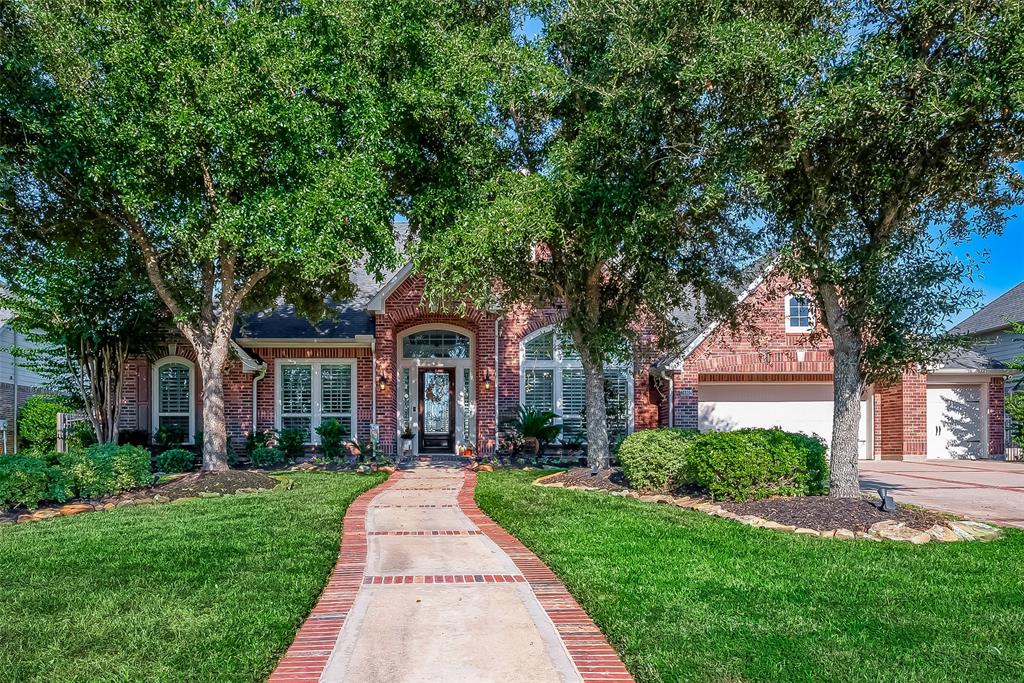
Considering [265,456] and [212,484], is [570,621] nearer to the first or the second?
[212,484]

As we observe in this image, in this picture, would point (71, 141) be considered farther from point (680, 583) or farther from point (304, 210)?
point (680, 583)

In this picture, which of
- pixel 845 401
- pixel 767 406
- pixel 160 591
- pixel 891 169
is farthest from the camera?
pixel 767 406

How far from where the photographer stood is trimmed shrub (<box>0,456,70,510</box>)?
32.1 feet

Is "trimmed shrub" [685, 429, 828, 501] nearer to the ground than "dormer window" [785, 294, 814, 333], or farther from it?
nearer to the ground

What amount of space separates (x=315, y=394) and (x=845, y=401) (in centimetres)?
1215

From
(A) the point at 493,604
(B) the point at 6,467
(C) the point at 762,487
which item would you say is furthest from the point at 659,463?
(B) the point at 6,467

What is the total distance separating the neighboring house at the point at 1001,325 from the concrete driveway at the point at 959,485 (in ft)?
17.0

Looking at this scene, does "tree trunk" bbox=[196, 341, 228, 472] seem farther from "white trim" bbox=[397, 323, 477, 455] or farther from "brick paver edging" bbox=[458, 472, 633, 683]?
"brick paver edging" bbox=[458, 472, 633, 683]

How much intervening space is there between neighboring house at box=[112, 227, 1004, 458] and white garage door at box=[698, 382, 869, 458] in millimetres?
115

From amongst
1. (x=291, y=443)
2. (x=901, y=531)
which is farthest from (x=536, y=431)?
(x=901, y=531)

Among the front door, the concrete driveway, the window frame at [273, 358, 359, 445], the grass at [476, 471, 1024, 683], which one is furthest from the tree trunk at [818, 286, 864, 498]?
the window frame at [273, 358, 359, 445]

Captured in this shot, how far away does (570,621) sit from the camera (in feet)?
16.5

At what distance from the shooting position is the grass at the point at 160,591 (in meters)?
4.30

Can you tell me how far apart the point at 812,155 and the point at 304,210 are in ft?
21.8
